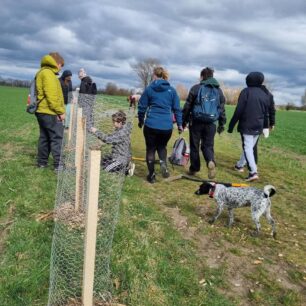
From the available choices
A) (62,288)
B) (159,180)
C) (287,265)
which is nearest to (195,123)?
(159,180)

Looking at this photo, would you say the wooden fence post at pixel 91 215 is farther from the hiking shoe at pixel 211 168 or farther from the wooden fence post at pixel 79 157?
the hiking shoe at pixel 211 168

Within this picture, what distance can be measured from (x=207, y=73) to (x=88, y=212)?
5.60 metres

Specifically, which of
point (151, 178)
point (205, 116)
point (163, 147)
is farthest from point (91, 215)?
point (205, 116)

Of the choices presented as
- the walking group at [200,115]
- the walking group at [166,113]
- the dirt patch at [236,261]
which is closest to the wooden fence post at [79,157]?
the walking group at [166,113]

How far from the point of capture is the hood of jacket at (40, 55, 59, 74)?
811 cm

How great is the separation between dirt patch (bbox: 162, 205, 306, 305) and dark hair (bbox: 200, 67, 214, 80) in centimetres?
324

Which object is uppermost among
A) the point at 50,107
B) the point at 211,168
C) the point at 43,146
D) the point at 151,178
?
the point at 50,107

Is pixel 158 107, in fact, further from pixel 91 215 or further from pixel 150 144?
pixel 91 215

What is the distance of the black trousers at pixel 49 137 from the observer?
27.8 feet

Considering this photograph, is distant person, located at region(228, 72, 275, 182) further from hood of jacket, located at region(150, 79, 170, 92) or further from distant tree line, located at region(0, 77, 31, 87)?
distant tree line, located at region(0, 77, 31, 87)

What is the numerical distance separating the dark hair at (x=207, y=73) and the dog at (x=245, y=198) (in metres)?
2.78

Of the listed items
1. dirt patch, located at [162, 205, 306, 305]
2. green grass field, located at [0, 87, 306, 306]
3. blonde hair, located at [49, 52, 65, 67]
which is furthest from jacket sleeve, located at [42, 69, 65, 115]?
dirt patch, located at [162, 205, 306, 305]

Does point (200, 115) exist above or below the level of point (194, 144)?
above

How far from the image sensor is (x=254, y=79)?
905 centimetres
